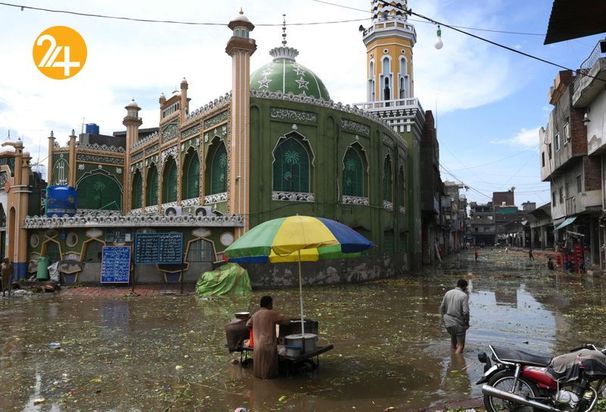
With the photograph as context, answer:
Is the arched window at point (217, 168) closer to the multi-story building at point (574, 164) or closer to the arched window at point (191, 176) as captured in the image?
the arched window at point (191, 176)

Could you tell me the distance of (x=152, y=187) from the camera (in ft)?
104

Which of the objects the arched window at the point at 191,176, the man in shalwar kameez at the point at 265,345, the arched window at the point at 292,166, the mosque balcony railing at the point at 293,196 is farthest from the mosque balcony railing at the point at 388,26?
the man in shalwar kameez at the point at 265,345

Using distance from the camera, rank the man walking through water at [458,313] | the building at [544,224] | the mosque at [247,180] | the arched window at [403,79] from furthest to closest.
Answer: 1. the building at [544,224]
2. the arched window at [403,79]
3. the mosque at [247,180]
4. the man walking through water at [458,313]

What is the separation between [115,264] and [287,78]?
13.9 meters

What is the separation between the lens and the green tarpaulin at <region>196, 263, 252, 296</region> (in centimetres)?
1859

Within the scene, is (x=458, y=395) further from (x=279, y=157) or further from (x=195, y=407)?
(x=279, y=157)

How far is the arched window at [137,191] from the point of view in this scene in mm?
33625

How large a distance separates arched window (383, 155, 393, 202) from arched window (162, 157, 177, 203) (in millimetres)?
12117

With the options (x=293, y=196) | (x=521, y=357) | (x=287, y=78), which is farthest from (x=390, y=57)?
(x=521, y=357)

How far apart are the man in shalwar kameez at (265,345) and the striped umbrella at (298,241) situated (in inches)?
25.8

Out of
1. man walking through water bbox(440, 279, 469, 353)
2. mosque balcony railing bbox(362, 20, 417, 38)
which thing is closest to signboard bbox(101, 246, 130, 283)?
man walking through water bbox(440, 279, 469, 353)

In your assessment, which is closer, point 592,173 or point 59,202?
point 59,202

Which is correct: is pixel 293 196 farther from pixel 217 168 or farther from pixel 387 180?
pixel 387 180

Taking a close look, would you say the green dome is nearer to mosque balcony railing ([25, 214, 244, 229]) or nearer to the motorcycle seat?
mosque balcony railing ([25, 214, 244, 229])
